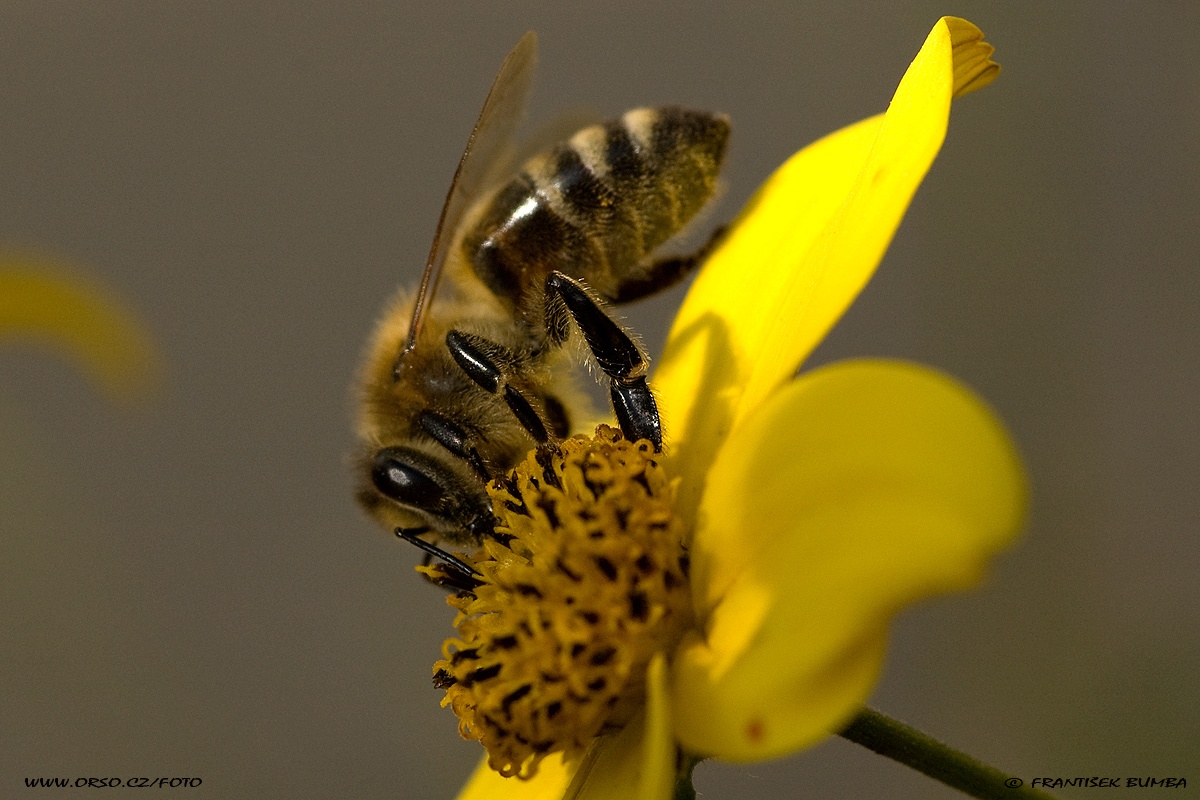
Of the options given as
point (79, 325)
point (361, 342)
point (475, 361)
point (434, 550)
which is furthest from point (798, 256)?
point (361, 342)

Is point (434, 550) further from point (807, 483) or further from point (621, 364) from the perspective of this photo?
point (807, 483)

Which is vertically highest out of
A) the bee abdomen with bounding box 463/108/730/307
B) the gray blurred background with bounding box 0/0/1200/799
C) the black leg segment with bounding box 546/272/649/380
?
the bee abdomen with bounding box 463/108/730/307

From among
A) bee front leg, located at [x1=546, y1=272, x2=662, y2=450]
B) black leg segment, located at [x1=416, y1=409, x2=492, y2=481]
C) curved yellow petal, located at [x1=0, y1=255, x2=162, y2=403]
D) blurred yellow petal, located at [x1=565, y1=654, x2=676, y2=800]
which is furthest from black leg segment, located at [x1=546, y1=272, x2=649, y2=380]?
curved yellow petal, located at [x1=0, y1=255, x2=162, y2=403]

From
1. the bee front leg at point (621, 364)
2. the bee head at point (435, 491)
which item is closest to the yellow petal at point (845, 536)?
the bee front leg at point (621, 364)

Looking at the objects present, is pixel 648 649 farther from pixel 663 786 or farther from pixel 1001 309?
pixel 1001 309

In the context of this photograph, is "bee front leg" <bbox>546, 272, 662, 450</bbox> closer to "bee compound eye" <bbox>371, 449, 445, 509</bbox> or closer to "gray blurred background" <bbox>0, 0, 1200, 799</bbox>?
"bee compound eye" <bbox>371, 449, 445, 509</bbox>

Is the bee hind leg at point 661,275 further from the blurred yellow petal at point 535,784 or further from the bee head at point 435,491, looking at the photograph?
the blurred yellow petal at point 535,784

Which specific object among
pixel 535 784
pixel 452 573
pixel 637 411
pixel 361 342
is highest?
pixel 637 411

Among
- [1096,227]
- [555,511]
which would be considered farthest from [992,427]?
[1096,227]
